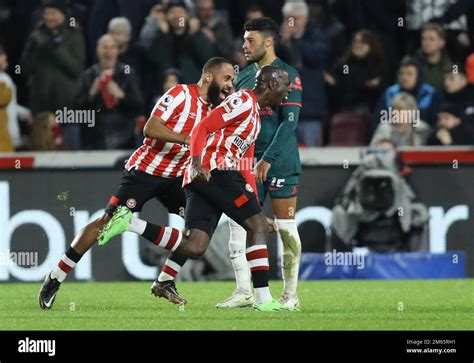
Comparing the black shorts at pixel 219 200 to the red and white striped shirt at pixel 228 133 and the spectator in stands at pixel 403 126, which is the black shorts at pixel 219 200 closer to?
the red and white striped shirt at pixel 228 133

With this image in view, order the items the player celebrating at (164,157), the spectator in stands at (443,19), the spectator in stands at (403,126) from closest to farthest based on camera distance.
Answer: the player celebrating at (164,157), the spectator in stands at (403,126), the spectator in stands at (443,19)

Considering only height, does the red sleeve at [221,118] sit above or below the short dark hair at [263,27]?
below

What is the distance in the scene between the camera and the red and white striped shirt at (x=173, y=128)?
10305 mm

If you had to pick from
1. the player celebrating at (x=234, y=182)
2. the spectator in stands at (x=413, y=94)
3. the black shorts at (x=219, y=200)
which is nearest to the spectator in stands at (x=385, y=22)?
the spectator in stands at (x=413, y=94)

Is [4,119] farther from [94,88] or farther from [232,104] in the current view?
[232,104]

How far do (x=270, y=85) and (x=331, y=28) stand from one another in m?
5.88

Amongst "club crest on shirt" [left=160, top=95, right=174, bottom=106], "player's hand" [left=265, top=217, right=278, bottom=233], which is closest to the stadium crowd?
"club crest on shirt" [left=160, top=95, right=174, bottom=106]

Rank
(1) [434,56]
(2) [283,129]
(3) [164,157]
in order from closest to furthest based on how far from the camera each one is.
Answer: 1. (2) [283,129]
2. (3) [164,157]
3. (1) [434,56]

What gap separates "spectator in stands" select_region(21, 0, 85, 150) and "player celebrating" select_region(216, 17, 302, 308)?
195 inches

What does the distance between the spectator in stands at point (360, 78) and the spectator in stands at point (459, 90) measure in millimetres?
729

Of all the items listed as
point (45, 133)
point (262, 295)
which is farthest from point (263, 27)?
point (45, 133)

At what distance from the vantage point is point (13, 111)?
15148mm

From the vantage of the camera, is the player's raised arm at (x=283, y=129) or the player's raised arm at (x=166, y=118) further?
the player's raised arm at (x=166, y=118)

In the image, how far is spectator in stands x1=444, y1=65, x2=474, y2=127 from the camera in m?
14.9
